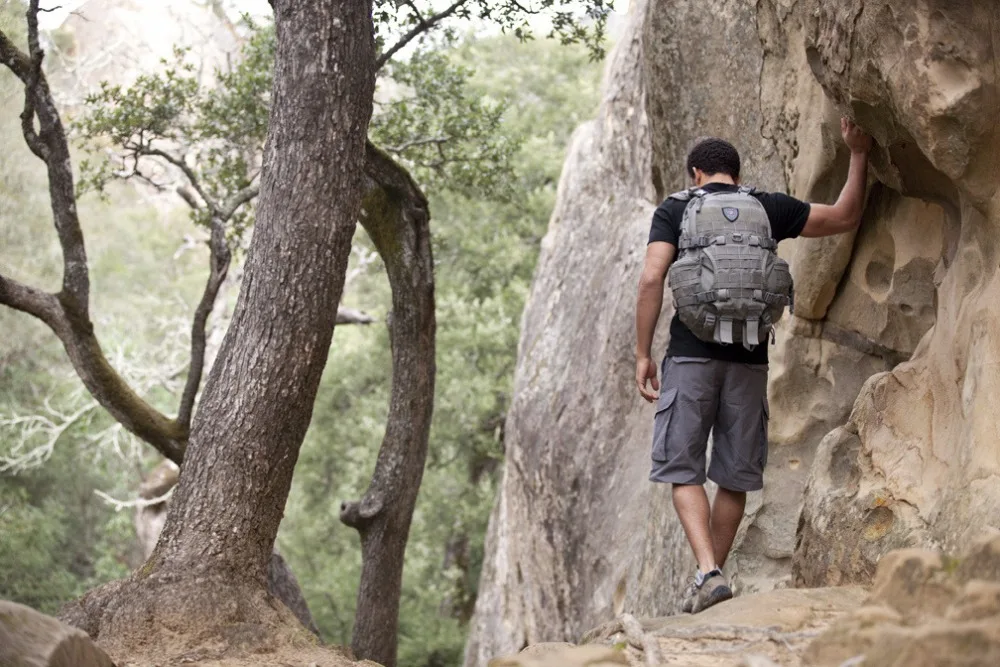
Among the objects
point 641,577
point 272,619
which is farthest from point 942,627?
point 641,577

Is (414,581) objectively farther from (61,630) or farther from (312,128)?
(61,630)

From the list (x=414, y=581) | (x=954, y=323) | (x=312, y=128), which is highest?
(x=312, y=128)

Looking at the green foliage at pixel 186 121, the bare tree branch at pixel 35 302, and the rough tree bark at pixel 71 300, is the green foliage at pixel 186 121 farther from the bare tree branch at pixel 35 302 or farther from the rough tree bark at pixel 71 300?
the bare tree branch at pixel 35 302

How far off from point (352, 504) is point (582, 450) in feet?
10.9

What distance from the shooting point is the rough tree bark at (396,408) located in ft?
30.5

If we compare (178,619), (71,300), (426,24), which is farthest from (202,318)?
(178,619)

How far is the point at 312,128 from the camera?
6.15 m

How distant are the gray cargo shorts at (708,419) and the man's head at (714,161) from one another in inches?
36.3

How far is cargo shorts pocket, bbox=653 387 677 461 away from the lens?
5398 mm

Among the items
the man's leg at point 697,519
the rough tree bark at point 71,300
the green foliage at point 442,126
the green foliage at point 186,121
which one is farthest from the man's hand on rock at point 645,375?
the green foliage at point 186,121

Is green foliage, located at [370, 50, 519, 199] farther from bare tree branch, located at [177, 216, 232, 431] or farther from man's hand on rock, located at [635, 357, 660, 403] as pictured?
man's hand on rock, located at [635, 357, 660, 403]

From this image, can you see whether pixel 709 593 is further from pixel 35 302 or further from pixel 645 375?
pixel 35 302

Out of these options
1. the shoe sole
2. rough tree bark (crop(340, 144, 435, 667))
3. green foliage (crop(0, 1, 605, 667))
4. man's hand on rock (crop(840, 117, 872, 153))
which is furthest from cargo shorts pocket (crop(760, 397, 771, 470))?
green foliage (crop(0, 1, 605, 667))

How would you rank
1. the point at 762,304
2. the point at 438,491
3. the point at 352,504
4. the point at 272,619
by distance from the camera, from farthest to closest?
the point at 438,491 → the point at 352,504 → the point at 272,619 → the point at 762,304
